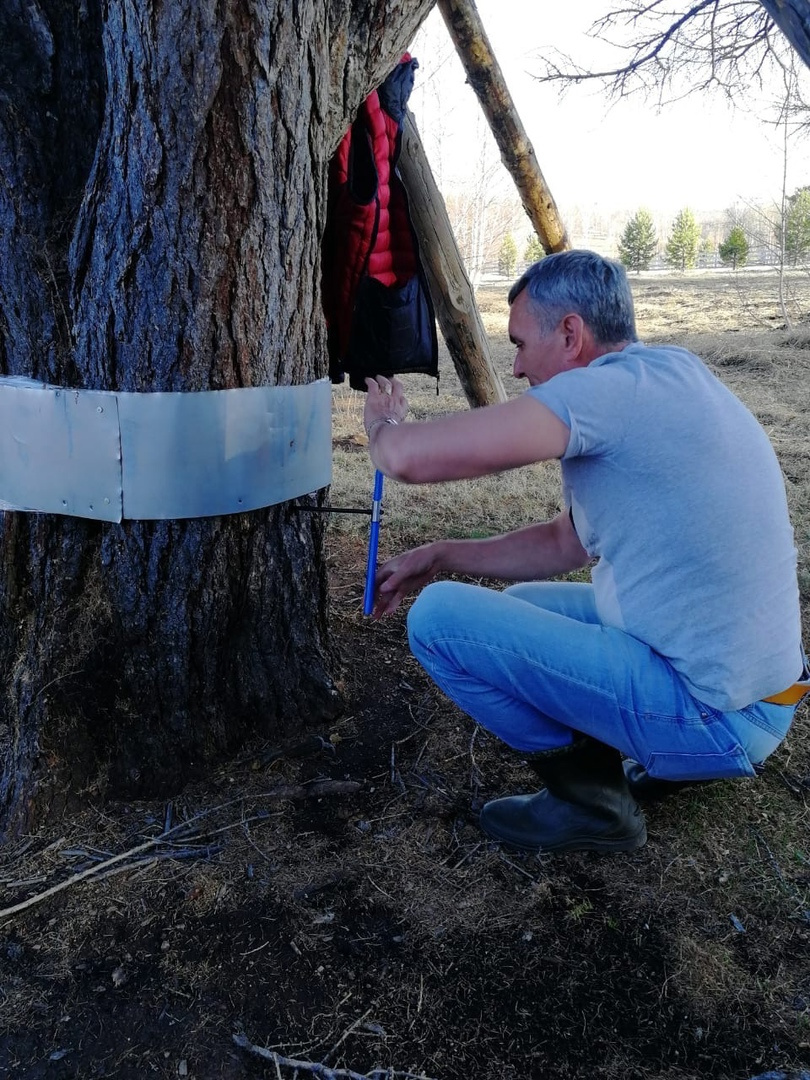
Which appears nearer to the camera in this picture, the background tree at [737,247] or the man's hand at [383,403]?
the man's hand at [383,403]

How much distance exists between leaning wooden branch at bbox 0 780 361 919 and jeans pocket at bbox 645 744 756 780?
80 cm

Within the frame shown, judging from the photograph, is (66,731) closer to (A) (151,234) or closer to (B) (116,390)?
(B) (116,390)

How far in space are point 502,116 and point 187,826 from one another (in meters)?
3.13

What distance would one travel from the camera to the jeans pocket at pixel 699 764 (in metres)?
1.78

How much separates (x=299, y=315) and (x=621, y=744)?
1339mm

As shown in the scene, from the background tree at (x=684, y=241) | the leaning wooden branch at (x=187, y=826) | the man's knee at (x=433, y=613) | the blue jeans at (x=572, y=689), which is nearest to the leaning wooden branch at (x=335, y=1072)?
the leaning wooden branch at (x=187, y=826)

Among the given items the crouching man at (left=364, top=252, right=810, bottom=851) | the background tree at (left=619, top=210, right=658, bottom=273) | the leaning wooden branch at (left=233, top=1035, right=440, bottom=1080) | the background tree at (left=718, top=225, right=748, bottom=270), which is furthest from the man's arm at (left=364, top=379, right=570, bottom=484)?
the background tree at (left=619, top=210, right=658, bottom=273)

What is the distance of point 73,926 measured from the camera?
175 cm

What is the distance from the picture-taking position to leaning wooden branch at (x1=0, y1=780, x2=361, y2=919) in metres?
1.81

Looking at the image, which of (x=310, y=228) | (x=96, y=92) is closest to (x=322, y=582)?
(x=310, y=228)

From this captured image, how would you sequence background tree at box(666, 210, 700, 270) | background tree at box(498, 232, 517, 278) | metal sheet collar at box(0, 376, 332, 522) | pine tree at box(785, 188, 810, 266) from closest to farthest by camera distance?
metal sheet collar at box(0, 376, 332, 522) < pine tree at box(785, 188, 810, 266) < background tree at box(498, 232, 517, 278) < background tree at box(666, 210, 700, 270)

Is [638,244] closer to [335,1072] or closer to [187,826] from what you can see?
[187,826]

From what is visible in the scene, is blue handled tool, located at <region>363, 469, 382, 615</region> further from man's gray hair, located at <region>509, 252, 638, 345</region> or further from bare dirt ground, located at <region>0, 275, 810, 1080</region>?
man's gray hair, located at <region>509, 252, 638, 345</region>

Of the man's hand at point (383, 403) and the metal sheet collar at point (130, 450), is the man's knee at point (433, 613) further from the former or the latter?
the metal sheet collar at point (130, 450)
